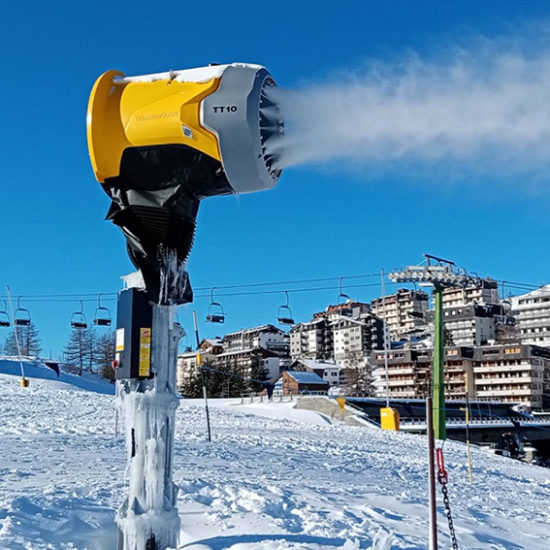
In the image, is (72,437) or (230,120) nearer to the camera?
(230,120)

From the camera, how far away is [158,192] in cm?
408

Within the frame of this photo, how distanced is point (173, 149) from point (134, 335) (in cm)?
123

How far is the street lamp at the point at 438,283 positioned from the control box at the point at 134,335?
26.9 m

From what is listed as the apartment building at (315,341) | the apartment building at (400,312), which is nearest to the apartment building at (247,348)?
the apartment building at (315,341)

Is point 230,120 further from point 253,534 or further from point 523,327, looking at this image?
point 523,327

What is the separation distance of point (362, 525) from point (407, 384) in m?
82.7

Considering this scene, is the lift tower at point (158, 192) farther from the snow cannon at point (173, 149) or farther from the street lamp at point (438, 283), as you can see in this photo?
the street lamp at point (438, 283)

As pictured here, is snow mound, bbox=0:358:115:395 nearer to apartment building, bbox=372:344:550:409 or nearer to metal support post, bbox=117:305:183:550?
metal support post, bbox=117:305:183:550

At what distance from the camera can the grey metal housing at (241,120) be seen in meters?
3.55

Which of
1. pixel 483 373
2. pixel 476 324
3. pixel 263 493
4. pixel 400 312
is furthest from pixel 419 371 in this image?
pixel 263 493

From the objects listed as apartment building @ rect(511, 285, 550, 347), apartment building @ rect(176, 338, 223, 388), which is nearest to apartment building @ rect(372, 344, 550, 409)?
apartment building @ rect(511, 285, 550, 347)

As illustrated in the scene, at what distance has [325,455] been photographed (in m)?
13.1

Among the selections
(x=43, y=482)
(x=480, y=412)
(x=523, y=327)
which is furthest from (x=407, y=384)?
(x=43, y=482)

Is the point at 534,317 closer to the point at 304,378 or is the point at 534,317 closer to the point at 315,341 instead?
the point at 315,341
